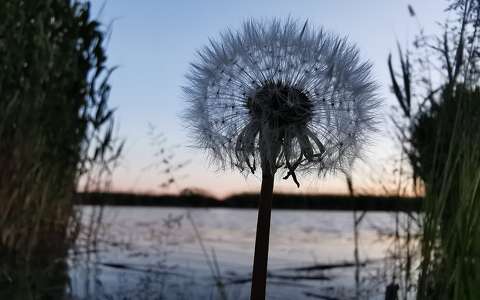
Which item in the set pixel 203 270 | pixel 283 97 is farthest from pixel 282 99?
pixel 203 270

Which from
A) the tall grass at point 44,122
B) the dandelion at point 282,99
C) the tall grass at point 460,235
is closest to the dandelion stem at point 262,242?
the dandelion at point 282,99

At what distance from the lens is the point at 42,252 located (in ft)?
17.0

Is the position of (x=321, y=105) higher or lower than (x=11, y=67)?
lower

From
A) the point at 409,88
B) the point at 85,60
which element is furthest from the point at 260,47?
the point at 85,60

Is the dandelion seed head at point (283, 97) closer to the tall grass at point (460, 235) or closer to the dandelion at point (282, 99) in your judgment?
the dandelion at point (282, 99)

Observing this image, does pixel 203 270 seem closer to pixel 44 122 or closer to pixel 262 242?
pixel 44 122

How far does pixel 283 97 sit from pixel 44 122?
365 centimetres

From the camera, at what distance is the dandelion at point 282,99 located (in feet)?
4.99

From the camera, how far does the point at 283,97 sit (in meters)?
1.53

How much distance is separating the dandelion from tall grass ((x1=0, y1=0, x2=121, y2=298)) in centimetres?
218

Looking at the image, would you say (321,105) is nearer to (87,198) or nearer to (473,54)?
(473,54)

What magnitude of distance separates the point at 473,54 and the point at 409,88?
62 centimetres

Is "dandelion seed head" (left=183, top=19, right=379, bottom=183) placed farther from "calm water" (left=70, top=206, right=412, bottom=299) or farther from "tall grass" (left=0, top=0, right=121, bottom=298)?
"tall grass" (left=0, top=0, right=121, bottom=298)

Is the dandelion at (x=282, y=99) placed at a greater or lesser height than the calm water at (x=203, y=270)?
greater
